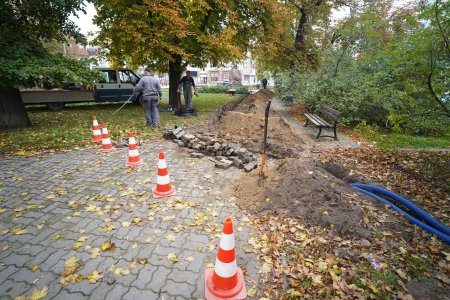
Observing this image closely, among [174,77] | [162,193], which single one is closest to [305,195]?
[162,193]

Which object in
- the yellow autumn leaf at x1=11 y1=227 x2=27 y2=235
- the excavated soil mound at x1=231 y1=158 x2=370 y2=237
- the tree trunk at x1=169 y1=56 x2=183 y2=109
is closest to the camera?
the yellow autumn leaf at x1=11 y1=227 x2=27 y2=235

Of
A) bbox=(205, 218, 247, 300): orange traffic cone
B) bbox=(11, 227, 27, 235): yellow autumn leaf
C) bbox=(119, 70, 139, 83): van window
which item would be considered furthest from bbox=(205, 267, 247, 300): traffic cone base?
bbox=(119, 70, 139, 83): van window

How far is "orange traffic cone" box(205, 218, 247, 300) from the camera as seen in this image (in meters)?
2.21

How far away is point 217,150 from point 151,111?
4.15m

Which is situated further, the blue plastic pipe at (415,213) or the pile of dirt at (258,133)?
the pile of dirt at (258,133)

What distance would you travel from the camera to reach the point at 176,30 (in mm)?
10000

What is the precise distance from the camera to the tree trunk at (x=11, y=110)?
8.09m

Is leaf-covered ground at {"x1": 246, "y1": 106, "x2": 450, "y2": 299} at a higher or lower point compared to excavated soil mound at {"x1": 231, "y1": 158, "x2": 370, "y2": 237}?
lower

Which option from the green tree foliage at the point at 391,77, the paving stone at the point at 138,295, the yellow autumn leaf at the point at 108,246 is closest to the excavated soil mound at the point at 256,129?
the green tree foliage at the point at 391,77

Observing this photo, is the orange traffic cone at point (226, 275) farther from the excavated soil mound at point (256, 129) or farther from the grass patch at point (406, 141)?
the grass patch at point (406, 141)

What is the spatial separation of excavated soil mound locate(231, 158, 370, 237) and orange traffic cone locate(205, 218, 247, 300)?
1.56 metres

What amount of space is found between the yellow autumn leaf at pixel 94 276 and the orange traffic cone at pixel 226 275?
1172 millimetres

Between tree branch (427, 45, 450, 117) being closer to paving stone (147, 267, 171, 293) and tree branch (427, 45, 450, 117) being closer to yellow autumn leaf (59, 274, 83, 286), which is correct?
→ paving stone (147, 267, 171, 293)

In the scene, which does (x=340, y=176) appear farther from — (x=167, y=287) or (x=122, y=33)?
(x=122, y=33)
